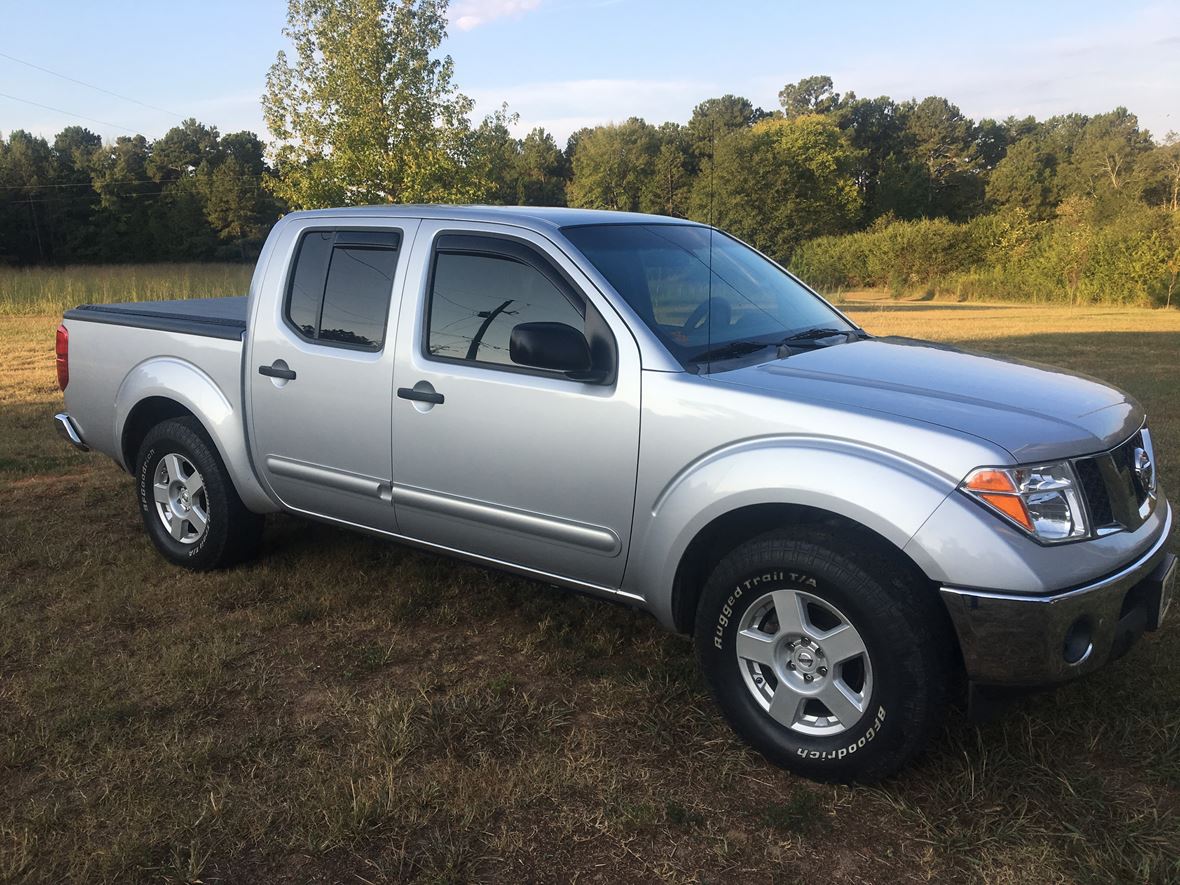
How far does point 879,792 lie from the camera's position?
2861 mm

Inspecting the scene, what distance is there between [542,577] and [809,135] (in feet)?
229

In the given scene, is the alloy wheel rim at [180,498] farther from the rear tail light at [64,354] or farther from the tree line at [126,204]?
the tree line at [126,204]

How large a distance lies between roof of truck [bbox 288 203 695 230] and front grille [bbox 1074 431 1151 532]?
6.79 ft

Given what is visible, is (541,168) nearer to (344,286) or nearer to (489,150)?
(489,150)

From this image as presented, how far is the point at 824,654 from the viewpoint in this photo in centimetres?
284

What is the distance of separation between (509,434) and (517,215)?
95 cm

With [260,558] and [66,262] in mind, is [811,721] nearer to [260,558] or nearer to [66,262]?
[260,558]

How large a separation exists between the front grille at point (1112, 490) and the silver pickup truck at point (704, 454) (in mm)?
11

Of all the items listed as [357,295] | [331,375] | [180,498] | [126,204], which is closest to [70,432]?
[180,498]

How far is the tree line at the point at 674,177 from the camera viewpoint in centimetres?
2556

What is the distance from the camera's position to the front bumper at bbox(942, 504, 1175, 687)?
2488 mm

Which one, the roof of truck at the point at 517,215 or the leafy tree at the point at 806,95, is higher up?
the leafy tree at the point at 806,95

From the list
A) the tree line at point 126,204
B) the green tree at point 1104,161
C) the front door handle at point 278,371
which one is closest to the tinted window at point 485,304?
the front door handle at point 278,371

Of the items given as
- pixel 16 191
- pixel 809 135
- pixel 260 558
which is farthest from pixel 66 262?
pixel 260 558
